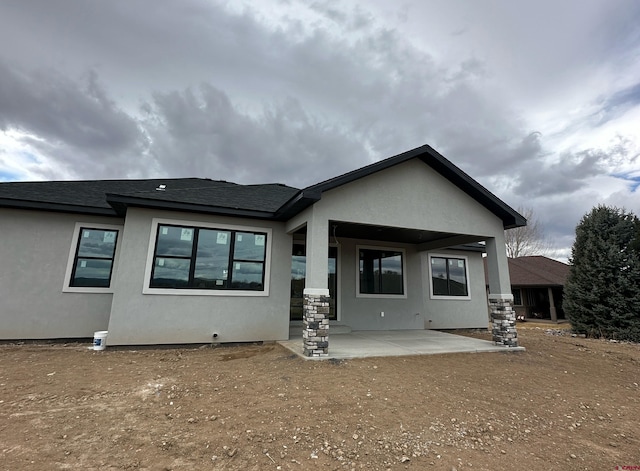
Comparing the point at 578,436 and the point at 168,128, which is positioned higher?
the point at 168,128

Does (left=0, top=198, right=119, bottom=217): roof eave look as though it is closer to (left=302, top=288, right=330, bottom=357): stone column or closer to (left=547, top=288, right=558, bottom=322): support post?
(left=302, top=288, right=330, bottom=357): stone column

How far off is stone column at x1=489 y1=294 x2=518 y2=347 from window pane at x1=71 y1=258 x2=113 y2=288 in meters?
10.1

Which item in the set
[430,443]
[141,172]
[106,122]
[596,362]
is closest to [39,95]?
[106,122]

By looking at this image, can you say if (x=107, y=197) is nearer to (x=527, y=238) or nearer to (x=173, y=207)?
(x=173, y=207)

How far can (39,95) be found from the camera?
A: 11406 mm

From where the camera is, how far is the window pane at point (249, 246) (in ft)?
24.4

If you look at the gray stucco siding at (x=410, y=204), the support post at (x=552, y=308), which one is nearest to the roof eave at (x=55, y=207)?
the gray stucco siding at (x=410, y=204)

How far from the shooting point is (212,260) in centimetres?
717

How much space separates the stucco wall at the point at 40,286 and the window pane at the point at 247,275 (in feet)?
10.5

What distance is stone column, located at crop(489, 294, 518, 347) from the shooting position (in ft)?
23.9

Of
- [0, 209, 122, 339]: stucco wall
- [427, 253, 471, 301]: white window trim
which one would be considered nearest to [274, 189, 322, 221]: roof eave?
[0, 209, 122, 339]: stucco wall

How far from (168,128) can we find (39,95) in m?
5.34

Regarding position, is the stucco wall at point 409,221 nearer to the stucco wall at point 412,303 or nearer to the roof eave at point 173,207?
the stucco wall at point 412,303

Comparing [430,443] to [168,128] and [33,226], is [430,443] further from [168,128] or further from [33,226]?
[168,128]
